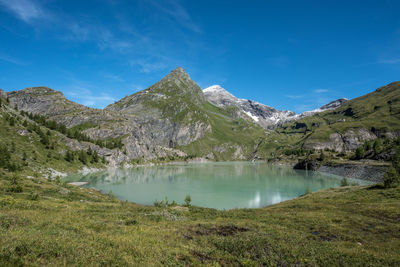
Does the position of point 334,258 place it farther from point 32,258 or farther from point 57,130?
point 57,130

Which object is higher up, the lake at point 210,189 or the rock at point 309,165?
the rock at point 309,165

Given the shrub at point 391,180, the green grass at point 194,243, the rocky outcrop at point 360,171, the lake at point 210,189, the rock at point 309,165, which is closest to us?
the green grass at point 194,243

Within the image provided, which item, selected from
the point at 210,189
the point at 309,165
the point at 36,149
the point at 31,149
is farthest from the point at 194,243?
the point at 309,165

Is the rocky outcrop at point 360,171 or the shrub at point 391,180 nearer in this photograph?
the shrub at point 391,180

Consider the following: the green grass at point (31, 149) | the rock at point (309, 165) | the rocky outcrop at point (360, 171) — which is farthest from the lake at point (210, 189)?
the rock at point (309, 165)

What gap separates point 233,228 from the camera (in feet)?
68.9

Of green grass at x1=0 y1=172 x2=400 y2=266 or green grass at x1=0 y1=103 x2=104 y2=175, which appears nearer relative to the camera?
green grass at x1=0 y1=172 x2=400 y2=266

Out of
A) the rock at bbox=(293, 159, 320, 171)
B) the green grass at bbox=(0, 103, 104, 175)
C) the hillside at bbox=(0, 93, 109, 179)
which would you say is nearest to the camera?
the hillside at bbox=(0, 93, 109, 179)

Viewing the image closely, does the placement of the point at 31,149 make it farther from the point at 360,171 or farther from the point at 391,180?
the point at 360,171

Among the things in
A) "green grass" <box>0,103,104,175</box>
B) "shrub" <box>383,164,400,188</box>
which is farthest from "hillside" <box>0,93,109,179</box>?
"shrub" <box>383,164,400,188</box>

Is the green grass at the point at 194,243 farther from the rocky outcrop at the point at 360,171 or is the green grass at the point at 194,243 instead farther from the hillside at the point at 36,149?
the rocky outcrop at the point at 360,171

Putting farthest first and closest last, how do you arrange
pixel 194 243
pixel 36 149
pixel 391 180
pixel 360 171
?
pixel 360 171
pixel 36 149
pixel 391 180
pixel 194 243

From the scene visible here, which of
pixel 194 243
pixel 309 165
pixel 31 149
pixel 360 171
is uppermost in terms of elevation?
pixel 31 149

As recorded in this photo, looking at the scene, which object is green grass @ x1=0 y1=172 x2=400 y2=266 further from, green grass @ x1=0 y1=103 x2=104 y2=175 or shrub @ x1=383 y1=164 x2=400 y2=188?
green grass @ x1=0 y1=103 x2=104 y2=175
